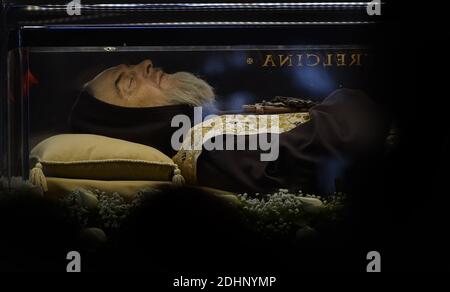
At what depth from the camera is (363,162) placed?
2.03 meters

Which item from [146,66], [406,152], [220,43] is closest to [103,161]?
[146,66]

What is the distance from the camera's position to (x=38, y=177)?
2021 millimetres

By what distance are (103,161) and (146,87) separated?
0.27 meters

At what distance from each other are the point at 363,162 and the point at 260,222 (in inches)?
14.6

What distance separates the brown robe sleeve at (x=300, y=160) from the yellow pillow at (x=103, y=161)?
0.42 ft

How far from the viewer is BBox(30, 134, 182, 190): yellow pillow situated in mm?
1992

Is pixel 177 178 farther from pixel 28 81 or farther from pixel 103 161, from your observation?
pixel 28 81

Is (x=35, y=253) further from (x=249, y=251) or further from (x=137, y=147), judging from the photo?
(x=249, y=251)

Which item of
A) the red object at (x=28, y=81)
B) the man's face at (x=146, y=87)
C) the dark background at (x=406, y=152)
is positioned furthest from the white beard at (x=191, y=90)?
the red object at (x=28, y=81)

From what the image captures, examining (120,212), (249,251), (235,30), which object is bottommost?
(249,251)

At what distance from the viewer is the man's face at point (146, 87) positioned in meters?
2.03

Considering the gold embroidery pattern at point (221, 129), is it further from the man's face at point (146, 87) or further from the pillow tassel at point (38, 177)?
the pillow tassel at point (38, 177)

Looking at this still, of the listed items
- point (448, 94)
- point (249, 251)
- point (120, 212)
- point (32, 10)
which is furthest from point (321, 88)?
point (32, 10)

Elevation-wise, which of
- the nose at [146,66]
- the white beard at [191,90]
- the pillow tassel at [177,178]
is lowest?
the pillow tassel at [177,178]
